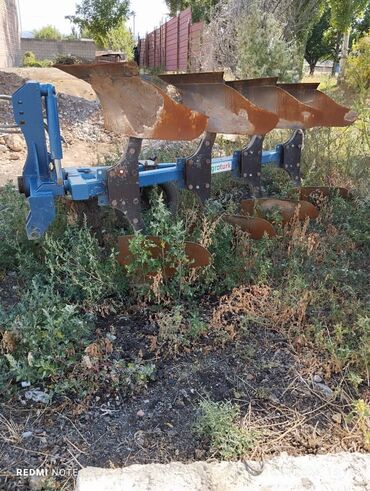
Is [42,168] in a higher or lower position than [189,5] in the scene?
lower

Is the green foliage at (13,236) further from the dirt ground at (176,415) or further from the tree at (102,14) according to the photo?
the tree at (102,14)

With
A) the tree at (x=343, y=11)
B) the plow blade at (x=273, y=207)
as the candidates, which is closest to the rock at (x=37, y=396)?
the plow blade at (x=273, y=207)

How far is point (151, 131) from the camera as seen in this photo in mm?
2750

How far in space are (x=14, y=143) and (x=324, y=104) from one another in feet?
17.6

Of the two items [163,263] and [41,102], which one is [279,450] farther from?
[41,102]

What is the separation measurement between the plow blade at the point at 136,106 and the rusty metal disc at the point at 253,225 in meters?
0.97

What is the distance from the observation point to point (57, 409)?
7.07 ft

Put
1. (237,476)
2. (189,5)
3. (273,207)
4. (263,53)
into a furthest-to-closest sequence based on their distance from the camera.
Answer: (189,5), (263,53), (273,207), (237,476)

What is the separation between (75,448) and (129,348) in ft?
2.26

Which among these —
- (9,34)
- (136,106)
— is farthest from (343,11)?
(136,106)

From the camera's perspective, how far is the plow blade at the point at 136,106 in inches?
105

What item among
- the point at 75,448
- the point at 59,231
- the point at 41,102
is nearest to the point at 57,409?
the point at 75,448

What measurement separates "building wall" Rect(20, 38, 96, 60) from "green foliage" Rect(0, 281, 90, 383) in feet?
98.8
